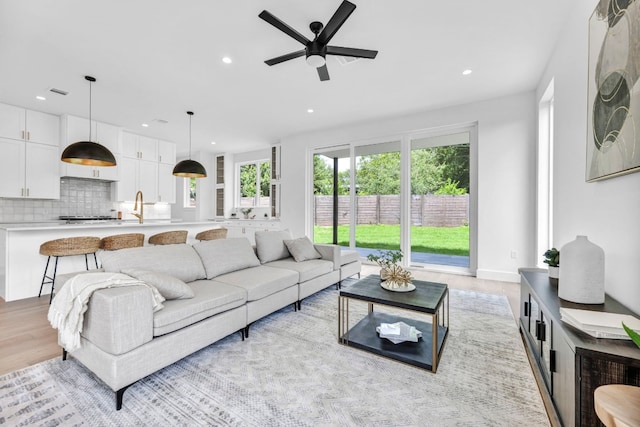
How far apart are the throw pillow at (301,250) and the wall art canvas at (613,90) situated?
2762mm

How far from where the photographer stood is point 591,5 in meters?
2.06

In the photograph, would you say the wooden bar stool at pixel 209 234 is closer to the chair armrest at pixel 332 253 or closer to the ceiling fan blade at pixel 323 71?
the chair armrest at pixel 332 253

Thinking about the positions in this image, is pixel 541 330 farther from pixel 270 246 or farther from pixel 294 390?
pixel 270 246

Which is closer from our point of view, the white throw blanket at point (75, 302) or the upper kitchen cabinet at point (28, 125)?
the white throw blanket at point (75, 302)

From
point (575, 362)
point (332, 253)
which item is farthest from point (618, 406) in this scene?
point (332, 253)

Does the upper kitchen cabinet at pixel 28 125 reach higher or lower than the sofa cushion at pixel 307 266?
higher

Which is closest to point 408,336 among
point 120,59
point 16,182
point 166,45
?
point 166,45

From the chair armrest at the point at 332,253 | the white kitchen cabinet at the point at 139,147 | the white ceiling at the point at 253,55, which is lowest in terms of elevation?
the chair armrest at the point at 332,253

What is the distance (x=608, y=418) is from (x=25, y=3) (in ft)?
13.9

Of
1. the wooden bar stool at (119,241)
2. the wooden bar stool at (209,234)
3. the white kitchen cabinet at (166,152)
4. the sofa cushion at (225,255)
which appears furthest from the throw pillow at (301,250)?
the white kitchen cabinet at (166,152)

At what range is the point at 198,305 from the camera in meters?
2.00

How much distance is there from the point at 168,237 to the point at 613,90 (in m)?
5.08

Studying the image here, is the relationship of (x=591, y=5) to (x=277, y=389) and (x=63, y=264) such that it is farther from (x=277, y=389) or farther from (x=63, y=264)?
(x=63, y=264)

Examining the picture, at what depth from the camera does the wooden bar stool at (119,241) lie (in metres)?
3.82
